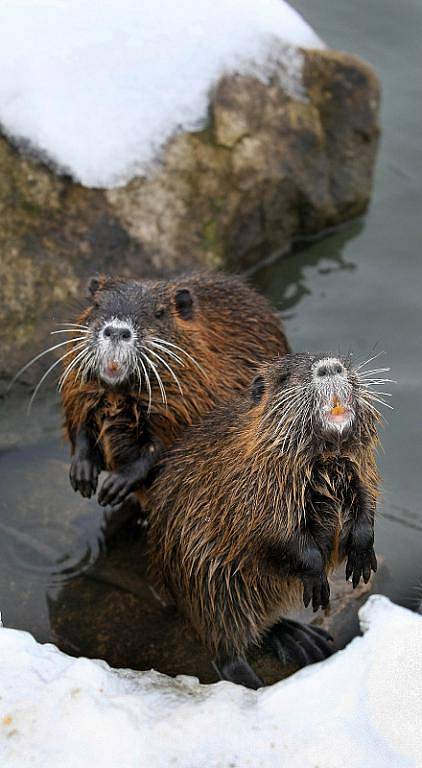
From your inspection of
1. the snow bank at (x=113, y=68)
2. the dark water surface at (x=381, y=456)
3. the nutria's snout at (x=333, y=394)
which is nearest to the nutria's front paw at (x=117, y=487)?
the dark water surface at (x=381, y=456)

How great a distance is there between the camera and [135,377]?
13.0 ft

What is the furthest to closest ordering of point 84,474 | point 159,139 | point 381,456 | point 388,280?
point 388,280
point 159,139
point 381,456
point 84,474

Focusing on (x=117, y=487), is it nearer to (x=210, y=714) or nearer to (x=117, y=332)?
(x=117, y=332)

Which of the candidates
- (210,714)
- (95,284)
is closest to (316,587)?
(210,714)

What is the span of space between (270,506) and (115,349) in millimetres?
798

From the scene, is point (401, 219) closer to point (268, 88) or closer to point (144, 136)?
point (268, 88)

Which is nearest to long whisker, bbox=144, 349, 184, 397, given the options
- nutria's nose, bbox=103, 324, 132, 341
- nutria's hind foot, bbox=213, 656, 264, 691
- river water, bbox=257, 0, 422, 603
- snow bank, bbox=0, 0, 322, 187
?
nutria's nose, bbox=103, 324, 132, 341

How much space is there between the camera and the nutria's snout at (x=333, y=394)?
321cm

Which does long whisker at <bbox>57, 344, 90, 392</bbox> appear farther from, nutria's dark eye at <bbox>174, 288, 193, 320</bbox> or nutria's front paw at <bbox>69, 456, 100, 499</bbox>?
nutria's dark eye at <bbox>174, 288, 193, 320</bbox>

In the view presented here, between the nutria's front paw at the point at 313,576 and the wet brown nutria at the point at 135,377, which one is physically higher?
the wet brown nutria at the point at 135,377

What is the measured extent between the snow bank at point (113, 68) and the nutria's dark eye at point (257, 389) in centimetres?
198

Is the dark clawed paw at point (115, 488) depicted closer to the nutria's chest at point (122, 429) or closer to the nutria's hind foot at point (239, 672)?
the nutria's chest at point (122, 429)

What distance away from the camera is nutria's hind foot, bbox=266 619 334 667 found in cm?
388

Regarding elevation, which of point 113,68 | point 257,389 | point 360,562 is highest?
point 113,68
